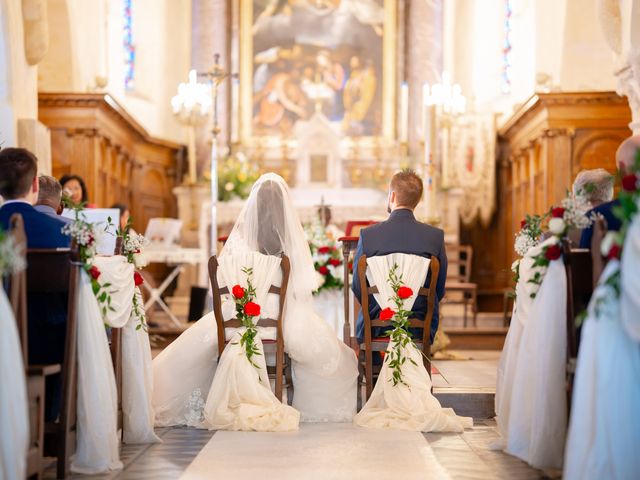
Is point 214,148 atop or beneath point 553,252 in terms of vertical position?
atop

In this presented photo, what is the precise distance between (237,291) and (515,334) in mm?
1758

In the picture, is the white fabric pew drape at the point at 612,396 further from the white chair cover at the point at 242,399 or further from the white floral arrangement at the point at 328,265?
the white floral arrangement at the point at 328,265

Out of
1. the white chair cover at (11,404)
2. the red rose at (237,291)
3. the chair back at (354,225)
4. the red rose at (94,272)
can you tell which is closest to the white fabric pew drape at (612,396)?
the white chair cover at (11,404)

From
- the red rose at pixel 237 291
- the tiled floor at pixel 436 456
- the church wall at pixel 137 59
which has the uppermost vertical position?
the church wall at pixel 137 59

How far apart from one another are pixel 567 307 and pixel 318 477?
55.0 inches

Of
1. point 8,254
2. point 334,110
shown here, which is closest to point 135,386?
point 8,254

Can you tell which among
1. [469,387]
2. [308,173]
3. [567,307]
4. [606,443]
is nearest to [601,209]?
[567,307]

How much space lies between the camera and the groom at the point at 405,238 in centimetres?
656

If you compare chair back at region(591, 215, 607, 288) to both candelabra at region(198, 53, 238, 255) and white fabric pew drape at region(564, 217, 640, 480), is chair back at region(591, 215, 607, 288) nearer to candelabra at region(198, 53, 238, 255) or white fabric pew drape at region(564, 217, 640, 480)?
white fabric pew drape at region(564, 217, 640, 480)

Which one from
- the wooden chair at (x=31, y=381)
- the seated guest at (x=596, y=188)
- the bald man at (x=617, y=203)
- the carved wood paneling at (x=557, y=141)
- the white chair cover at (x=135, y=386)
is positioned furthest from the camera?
the carved wood paneling at (x=557, y=141)

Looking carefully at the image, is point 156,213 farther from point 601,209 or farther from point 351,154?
point 601,209

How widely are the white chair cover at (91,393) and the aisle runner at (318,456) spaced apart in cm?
42

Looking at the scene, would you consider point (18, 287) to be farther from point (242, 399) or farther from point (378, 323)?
point (378, 323)

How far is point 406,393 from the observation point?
6.25 metres
